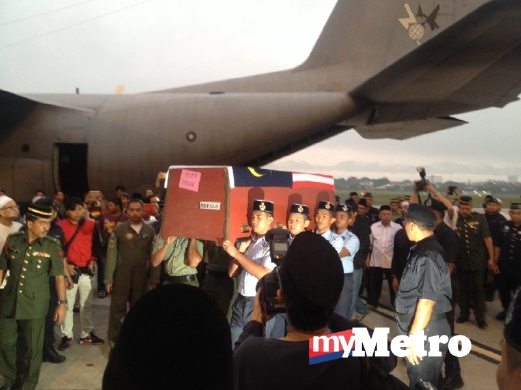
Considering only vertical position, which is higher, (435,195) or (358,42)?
(358,42)

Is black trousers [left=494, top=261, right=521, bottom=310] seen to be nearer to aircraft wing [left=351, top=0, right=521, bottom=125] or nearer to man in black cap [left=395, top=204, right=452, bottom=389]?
aircraft wing [left=351, top=0, right=521, bottom=125]

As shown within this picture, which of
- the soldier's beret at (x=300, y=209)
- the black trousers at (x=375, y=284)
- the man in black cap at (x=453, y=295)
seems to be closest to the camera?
the man in black cap at (x=453, y=295)

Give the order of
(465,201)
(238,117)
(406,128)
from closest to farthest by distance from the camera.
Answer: (465,201) < (238,117) < (406,128)

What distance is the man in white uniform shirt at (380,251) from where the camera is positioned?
6.91m

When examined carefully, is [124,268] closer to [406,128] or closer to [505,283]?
[505,283]

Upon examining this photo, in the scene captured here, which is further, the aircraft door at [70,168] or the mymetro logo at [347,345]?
the aircraft door at [70,168]

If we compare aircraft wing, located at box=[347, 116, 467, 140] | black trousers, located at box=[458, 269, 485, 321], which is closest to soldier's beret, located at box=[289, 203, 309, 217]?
black trousers, located at box=[458, 269, 485, 321]

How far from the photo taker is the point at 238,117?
31.5 feet

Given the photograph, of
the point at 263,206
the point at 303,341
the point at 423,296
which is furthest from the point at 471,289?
the point at 303,341

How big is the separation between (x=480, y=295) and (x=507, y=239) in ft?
3.36

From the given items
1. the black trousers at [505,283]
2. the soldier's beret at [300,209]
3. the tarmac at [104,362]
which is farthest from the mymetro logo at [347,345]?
the black trousers at [505,283]

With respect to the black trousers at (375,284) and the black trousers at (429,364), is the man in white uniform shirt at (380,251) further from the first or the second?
the black trousers at (429,364)

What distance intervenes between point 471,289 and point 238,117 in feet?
19.2

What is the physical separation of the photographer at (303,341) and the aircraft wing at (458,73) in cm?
555
